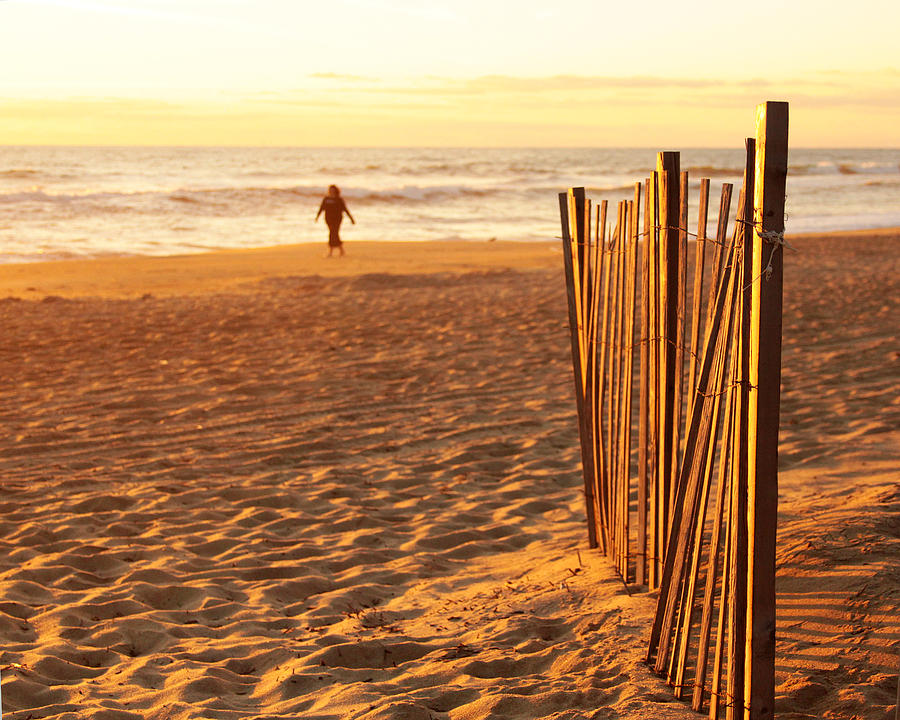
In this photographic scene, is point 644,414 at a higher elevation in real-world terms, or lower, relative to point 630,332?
lower

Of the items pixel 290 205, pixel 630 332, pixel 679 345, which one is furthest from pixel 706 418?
pixel 290 205

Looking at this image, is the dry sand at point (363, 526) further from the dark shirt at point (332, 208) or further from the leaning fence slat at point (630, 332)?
the dark shirt at point (332, 208)

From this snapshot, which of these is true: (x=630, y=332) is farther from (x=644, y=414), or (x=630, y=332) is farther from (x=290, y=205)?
(x=290, y=205)

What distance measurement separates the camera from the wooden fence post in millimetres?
2191

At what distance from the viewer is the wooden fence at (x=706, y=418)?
2.24m

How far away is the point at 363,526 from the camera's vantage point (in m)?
4.63

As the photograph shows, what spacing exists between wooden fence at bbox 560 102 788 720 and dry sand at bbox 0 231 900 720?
0.92ft

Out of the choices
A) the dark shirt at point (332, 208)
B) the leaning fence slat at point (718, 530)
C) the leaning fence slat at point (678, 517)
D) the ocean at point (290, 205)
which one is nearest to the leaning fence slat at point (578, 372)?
the leaning fence slat at point (678, 517)

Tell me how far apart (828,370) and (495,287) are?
6081mm

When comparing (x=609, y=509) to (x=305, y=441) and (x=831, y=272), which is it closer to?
(x=305, y=441)

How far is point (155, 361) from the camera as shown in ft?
26.8

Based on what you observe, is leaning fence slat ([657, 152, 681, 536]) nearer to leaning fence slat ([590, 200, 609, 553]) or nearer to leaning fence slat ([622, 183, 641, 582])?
leaning fence slat ([622, 183, 641, 582])

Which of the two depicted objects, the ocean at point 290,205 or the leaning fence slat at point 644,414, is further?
the ocean at point 290,205

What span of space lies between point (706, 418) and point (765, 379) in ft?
1.05
